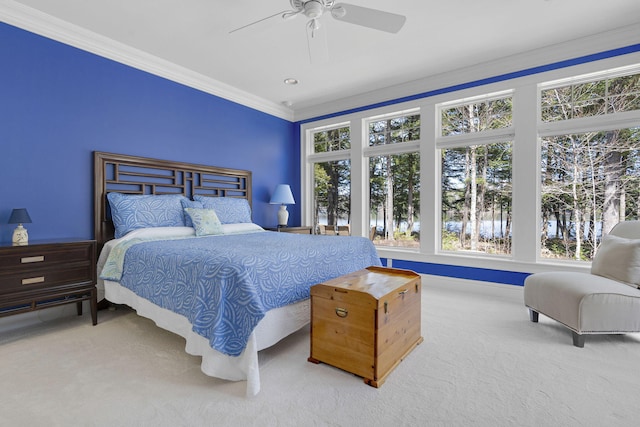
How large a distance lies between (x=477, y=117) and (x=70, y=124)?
4.55 m

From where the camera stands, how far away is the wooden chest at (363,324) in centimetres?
177

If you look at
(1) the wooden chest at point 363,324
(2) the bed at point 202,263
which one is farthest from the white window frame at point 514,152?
(1) the wooden chest at point 363,324

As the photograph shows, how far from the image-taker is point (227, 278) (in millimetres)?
1756

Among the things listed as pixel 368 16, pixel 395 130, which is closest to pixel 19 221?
pixel 368 16

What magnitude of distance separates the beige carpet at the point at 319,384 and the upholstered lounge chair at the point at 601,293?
0.17 m

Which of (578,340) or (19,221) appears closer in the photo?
(578,340)

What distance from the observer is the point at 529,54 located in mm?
3408

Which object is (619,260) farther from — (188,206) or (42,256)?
(42,256)

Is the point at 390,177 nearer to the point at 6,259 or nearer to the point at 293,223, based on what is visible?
the point at 293,223

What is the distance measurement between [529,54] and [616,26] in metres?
0.70

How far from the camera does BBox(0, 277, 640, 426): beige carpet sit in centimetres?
151

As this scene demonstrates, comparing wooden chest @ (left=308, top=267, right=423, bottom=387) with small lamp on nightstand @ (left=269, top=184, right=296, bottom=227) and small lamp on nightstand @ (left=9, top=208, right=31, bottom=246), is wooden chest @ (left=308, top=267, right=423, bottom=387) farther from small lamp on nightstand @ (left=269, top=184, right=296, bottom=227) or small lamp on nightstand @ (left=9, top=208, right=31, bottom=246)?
small lamp on nightstand @ (left=269, top=184, right=296, bottom=227)

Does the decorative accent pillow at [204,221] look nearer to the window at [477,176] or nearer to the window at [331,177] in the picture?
the window at [331,177]

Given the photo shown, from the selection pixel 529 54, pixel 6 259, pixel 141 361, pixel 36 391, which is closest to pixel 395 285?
pixel 141 361
